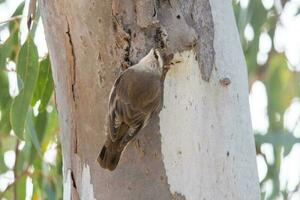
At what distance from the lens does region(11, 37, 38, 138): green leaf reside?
81.1 inches

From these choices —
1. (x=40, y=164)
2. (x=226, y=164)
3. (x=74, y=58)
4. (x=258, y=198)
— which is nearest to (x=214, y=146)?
(x=226, y=164)

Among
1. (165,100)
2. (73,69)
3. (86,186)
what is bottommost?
(86,186)

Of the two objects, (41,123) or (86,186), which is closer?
(86,186)

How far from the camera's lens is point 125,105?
5.78 ft

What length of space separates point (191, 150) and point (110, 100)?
0.67 feet

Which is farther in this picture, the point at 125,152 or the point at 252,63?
the point at 252,63

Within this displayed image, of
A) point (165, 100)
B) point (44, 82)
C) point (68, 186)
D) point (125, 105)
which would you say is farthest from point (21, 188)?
point (165, 100)

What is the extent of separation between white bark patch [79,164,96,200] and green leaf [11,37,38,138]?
38cm

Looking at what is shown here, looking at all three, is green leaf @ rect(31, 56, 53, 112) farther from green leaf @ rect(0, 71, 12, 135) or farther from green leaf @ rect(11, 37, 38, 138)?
green leaf @ rect(0, 71, 12, 135)

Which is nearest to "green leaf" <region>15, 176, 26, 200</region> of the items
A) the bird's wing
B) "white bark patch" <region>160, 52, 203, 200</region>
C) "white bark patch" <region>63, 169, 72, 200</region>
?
"white bark patch" <region>63, 169, 72, 200</region>

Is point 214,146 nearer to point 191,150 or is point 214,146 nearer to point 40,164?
point 191,150

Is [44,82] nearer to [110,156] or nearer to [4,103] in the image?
[4,103]

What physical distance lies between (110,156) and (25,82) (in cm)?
57

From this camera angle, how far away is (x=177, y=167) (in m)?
1.62
